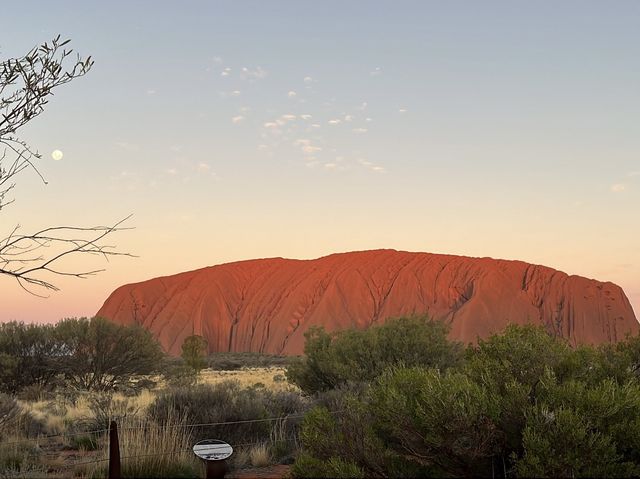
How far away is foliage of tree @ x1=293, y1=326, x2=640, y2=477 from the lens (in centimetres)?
650

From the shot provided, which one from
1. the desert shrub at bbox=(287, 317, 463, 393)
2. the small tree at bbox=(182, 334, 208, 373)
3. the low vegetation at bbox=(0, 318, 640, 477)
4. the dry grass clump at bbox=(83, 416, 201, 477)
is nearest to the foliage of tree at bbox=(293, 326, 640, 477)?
the low vegetation at bbox=(0, 318, 640, 477)

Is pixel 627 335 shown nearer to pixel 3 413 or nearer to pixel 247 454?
pixel 247 454

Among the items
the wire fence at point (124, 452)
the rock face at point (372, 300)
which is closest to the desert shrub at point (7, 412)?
the wire fence at point (124, 452)

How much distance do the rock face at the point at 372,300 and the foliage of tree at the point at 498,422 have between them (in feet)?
190

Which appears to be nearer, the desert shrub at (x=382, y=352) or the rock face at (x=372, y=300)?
the desert shrub at (x=382, y=352)

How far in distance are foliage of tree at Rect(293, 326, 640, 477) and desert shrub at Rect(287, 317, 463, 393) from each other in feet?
27.5

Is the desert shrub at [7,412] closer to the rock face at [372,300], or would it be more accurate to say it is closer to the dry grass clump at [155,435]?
the dry grass clump at [155,435]

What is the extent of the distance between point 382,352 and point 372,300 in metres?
58.6

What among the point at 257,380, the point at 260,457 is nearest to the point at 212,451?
the point at 260,457

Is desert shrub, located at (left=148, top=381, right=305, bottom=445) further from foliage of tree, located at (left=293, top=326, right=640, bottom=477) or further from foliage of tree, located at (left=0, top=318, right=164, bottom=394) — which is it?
foliage of tree, located at (left=0, top=318, right=164, bottom=394)

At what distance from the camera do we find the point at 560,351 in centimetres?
790

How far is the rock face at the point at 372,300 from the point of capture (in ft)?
235

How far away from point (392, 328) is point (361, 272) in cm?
6165

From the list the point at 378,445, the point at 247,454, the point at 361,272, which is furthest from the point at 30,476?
the point at 361,272
